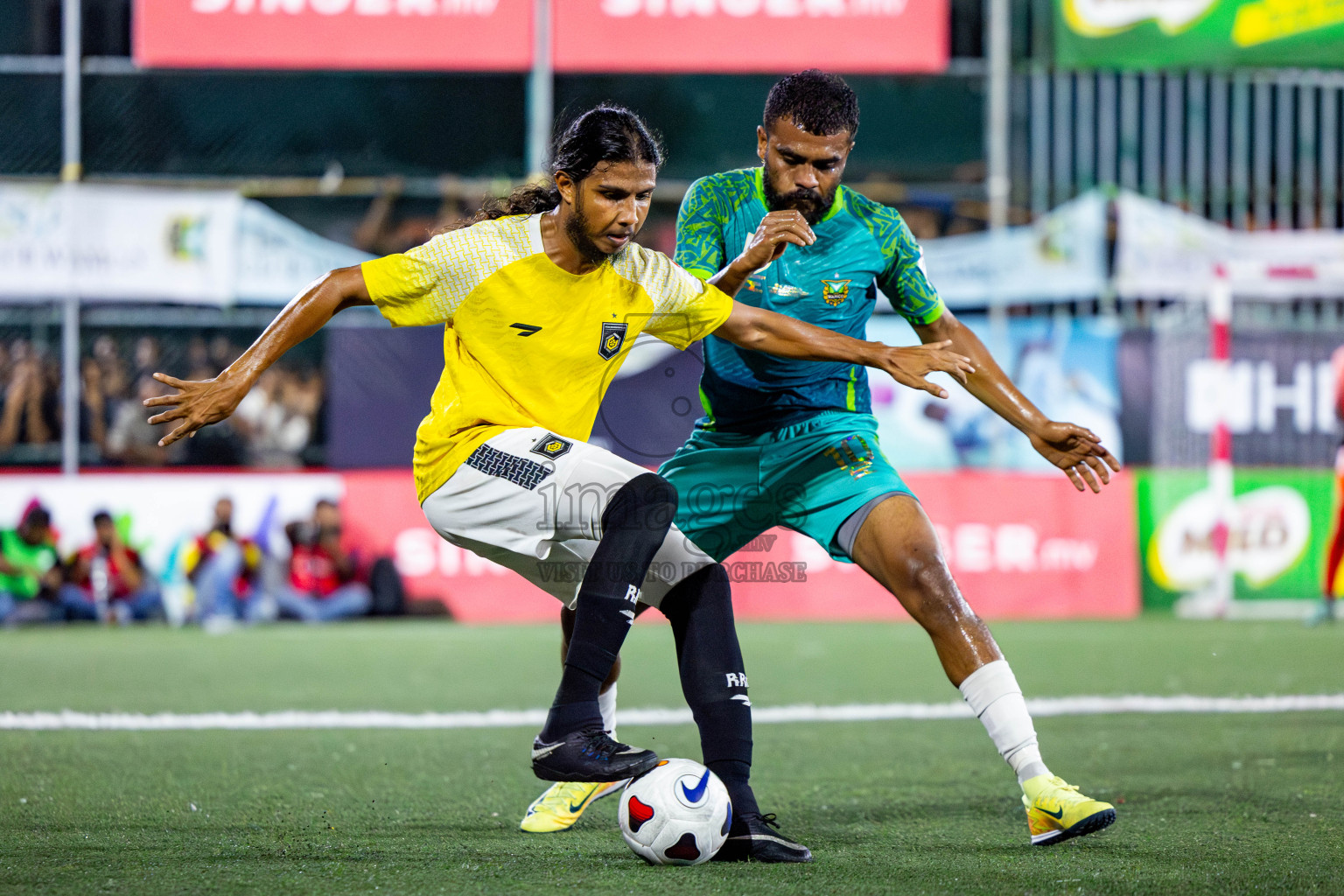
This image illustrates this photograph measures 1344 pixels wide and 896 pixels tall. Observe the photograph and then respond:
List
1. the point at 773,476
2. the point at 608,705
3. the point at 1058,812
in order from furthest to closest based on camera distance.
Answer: the point at 608,705 < the point at 773,476 < the point at 1058,812

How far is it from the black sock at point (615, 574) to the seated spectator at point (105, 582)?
9.07 meters

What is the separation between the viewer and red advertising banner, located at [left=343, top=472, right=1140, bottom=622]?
12.3 m

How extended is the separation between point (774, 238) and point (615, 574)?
3.52 ft

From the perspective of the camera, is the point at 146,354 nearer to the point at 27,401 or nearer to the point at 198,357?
the point at 198,357

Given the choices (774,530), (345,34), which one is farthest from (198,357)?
(774,530)

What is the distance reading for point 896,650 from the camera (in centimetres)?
1008

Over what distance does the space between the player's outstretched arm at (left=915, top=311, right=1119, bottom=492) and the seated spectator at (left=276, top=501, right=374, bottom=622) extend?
326 inches

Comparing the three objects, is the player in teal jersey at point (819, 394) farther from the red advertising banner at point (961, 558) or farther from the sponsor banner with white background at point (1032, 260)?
the sponsor banner with white background at point (1032, 260)

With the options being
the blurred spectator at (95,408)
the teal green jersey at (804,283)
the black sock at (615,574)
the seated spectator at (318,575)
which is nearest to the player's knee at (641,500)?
the black sock at (615,574)

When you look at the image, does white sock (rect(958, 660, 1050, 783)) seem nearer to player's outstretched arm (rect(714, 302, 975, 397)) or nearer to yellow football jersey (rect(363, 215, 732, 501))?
player's outstretched arm (rect(714, 302, 975, 397))

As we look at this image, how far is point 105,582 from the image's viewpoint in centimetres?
1201

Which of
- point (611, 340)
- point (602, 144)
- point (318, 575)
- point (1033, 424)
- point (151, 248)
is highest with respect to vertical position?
point (151, 248)

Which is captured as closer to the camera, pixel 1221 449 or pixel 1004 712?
pixel 1004 712

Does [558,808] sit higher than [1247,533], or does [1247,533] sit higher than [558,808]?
[1247,533]
